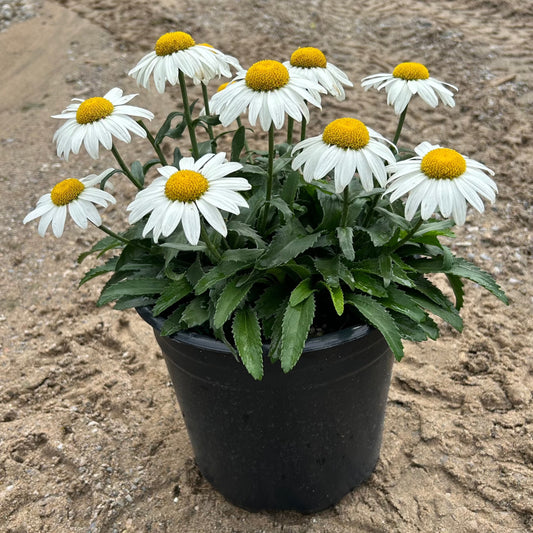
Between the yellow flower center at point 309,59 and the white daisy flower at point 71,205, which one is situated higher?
the yellow flower center at point 309,59

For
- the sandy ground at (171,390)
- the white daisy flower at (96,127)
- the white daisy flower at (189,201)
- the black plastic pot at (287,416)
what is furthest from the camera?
the sandy ground at (171,390)

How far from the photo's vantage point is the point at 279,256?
1572 mm

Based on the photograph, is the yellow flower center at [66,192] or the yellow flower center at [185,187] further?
the yellow flower center at [66,192]

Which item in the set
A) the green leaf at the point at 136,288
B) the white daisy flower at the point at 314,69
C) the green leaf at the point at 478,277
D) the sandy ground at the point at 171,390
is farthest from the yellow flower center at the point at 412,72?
the sandy ground at the point at 171,390

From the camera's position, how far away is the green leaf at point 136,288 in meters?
1.67

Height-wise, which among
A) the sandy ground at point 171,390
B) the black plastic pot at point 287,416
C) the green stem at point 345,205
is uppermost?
the green stem at point 345,205

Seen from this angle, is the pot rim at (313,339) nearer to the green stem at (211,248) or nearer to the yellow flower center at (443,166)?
the green stem at (211,248)

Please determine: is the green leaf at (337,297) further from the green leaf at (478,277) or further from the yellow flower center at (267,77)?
the yellow flower center at (267,77)

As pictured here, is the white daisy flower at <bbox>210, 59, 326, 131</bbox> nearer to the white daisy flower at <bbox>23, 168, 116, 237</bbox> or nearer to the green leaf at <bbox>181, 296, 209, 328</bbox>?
the white daisy flower at <bbox>23, 168, 116, 237</bbox>

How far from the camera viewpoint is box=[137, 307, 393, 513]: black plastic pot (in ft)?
5.33

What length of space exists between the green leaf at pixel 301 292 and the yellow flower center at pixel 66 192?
0.62 meters

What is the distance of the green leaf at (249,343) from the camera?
4.94 ft

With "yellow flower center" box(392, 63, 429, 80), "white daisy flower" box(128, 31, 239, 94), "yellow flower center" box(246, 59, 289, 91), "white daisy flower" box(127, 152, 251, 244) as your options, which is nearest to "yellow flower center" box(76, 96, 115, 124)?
"white daisy flower" box(128, 31, 239, 94)

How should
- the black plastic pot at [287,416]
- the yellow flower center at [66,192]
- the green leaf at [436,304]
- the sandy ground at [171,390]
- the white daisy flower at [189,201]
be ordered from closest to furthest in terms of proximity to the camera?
the white daisy flower at [189,201] < the yellow flower center at [66,192] < the black plastic pot at [287,416] < the green leaf at [436,304] < the sandy ground at [171,390]
